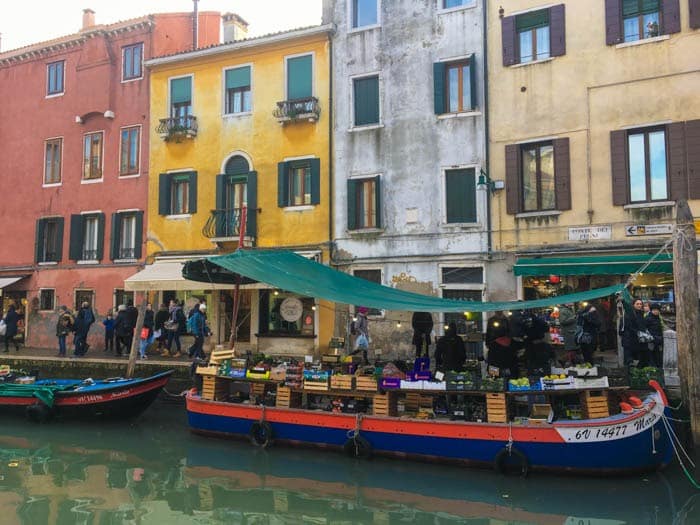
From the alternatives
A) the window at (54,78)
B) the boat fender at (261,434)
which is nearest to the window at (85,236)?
the window at (54,78)

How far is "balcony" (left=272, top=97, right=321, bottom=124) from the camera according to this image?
16.6 meters

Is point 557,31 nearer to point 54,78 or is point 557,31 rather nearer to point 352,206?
point 352,206

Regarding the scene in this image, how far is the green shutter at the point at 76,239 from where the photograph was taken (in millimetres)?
20047

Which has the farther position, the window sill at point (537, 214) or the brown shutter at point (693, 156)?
the window sill at point (537, 214)

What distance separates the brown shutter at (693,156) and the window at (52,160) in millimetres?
18116

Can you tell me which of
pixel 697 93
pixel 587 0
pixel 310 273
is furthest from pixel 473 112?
pixel 310 273

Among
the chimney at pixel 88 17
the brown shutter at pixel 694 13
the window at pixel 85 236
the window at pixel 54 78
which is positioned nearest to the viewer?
the brown shutter at pixel 694 13

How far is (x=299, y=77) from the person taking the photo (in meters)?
17.1

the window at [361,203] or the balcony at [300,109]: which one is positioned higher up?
the balcony at [300,109]

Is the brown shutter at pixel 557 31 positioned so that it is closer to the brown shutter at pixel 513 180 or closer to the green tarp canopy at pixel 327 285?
the brown shutter at pixel 513 180

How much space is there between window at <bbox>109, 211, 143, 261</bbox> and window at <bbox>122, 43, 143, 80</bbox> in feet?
14.0

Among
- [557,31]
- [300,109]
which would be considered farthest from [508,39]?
[300,109]

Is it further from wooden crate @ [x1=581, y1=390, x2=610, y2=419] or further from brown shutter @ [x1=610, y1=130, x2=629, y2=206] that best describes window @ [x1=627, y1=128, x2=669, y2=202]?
wooden crate @ [x1=581, y1=390, x2=610, y2=419]

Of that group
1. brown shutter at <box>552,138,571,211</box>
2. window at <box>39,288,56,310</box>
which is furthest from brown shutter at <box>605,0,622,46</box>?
window at <box>39,288,56,310</box>
